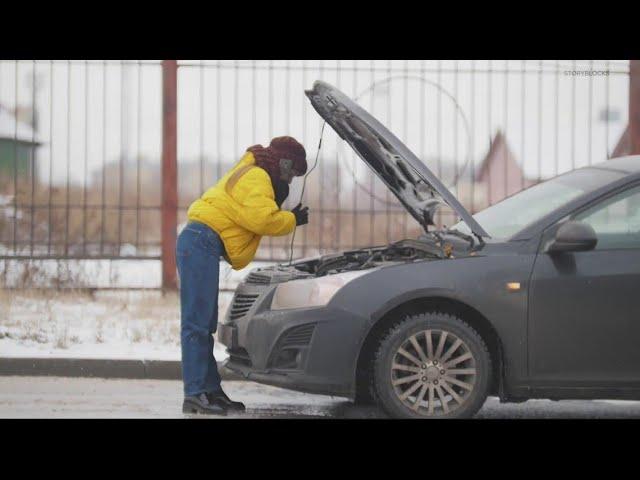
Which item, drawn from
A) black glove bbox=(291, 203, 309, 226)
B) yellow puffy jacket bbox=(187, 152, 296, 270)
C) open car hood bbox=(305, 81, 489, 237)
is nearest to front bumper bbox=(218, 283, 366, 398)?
yellow puffy jacket bbox=(187, 152, 296, 270)

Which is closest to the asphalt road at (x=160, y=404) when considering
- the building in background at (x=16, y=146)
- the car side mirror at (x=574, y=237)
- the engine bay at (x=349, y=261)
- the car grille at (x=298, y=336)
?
the car grille at (x=298, y=336)

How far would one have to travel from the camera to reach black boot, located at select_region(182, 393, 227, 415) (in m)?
6.60

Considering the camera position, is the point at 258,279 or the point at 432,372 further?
the point at 258,279

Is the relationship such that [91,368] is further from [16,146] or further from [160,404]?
[16,146]

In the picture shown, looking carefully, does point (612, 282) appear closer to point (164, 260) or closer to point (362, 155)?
point (362, 155)

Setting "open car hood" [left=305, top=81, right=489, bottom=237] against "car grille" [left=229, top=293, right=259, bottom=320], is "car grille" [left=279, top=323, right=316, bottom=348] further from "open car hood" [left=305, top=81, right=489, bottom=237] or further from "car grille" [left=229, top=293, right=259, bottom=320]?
"open car hood" [left=305, top=81, right=489, bottom=237]

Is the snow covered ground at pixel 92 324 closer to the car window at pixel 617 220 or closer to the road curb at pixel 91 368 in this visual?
the road curb at pixel 91 368

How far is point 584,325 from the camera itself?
6102mm

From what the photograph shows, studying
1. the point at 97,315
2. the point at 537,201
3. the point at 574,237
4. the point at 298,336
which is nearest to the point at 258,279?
the point at 298,336

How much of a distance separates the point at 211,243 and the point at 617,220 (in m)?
2.38

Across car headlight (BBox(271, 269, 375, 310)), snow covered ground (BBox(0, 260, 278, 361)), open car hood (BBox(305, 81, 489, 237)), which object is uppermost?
open car hood (BBox(305, 81, 489, 237))

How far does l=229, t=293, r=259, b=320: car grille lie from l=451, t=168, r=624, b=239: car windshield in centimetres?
143

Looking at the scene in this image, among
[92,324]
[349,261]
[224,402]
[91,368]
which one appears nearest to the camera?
[224,402]
